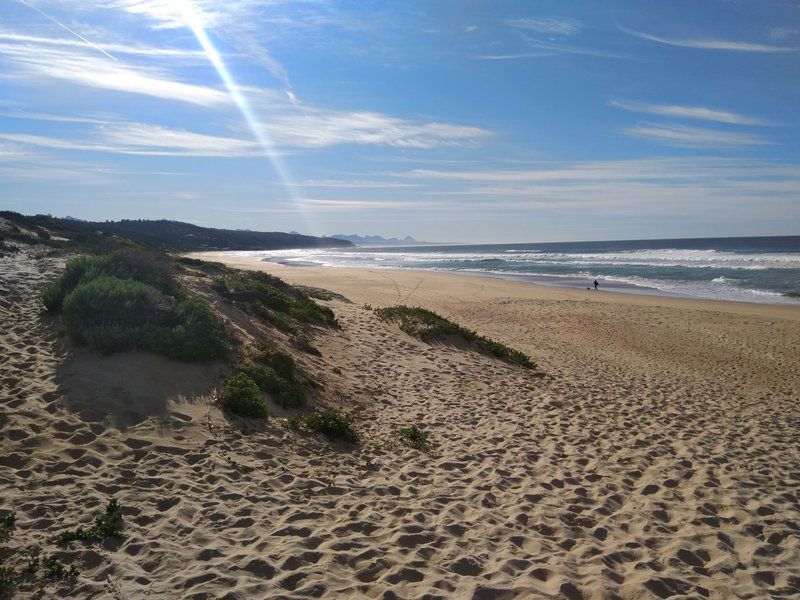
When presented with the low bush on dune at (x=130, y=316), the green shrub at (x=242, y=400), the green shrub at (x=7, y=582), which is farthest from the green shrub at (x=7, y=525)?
the low bush on dune at (x=130, y=316)

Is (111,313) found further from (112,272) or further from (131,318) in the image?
(112,272)

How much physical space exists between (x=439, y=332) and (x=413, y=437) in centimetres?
654

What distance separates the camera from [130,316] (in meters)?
7.91

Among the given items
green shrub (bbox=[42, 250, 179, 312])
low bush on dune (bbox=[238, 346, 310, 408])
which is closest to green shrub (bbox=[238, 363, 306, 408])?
low bush on dune (bbox=[238, 346, 310, 408])

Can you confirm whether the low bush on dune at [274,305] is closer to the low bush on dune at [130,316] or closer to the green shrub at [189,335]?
the low bush on dune at [130,316]

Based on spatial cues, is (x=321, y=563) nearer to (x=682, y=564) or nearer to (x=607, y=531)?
(x=607, y=531)

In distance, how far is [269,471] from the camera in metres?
5.55

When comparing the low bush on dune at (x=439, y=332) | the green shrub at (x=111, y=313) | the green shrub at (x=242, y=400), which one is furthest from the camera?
the low bush on dune at (x=439, y=332)

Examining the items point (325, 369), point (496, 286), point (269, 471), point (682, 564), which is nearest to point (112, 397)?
point (269, 471)

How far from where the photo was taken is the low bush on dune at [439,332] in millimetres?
12672

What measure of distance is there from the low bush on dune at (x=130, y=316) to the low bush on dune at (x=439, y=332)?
19.7ft

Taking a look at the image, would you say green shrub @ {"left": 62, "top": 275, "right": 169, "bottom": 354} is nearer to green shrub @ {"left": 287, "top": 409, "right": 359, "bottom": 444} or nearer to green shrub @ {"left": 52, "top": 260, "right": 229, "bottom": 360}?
green shrub @ {"left": 52, "top": 260, "right": 229, "bottom": 360}

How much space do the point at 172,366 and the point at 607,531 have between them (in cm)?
579

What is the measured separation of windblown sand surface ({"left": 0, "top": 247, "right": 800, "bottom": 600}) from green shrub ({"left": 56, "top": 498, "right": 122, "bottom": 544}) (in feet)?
0.26
